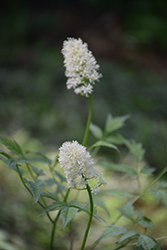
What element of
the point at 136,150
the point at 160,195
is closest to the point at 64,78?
the point at 136,150

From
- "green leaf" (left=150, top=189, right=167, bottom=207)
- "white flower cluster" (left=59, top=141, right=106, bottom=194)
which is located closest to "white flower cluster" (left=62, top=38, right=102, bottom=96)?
"white flower cluster" (left=59, top=141, right=106, bottom=194)

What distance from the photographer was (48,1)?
25.9 ft

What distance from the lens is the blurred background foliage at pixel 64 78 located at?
3.86m

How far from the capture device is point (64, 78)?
5129mm

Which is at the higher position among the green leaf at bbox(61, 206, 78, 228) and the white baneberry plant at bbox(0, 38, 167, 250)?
the white baneberry plant at bbox(0, 38, 167, 250)

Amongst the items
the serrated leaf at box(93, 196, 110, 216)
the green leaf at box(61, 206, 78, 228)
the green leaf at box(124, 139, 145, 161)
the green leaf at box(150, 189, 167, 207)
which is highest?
the green leaf at box(124, 139, 145, 161)

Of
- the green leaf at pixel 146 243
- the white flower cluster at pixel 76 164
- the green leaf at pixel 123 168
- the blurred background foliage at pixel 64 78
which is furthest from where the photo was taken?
the blurred background foliage at pixel 64 78

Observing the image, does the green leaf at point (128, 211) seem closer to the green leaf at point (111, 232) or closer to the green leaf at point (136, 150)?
the green leaf at point (111, 232)

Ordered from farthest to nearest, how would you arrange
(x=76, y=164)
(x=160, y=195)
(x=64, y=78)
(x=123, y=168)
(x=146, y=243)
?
(x=64, y=78), (x=123, y=168), (x=160, y=195), (x=146, y=243), (x=76, y=164)

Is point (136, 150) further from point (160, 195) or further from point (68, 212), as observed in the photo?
point (68, 212)

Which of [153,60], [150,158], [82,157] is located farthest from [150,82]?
[82,157]

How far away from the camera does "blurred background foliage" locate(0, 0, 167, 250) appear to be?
12.7 feet

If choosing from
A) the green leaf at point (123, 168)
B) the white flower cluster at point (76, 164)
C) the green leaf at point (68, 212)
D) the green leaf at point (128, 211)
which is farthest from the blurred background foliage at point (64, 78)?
the white flower cluster at point (76, 164)

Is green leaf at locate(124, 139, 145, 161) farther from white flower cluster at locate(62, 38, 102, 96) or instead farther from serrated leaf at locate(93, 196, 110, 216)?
white flower cluster at locate(62, 38, 102, 96)
